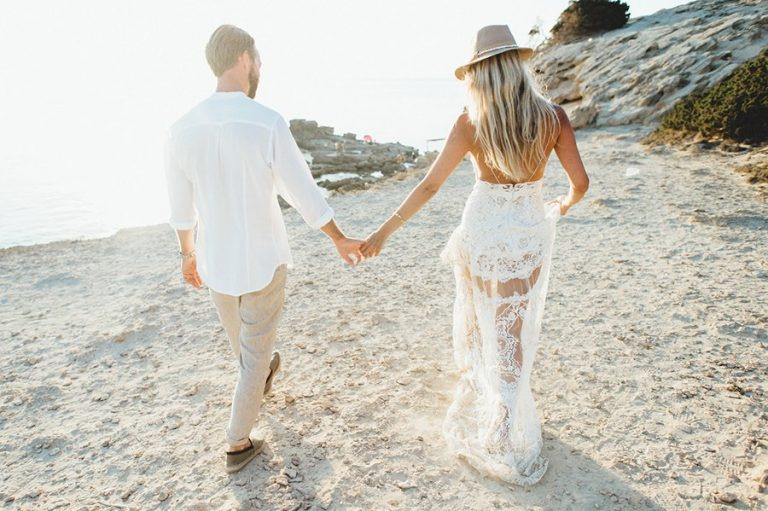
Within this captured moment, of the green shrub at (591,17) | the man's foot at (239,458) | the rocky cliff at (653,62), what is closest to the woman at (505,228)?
the man's foot at (239,458)

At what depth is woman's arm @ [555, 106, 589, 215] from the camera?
8.91 feet

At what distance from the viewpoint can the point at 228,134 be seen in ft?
8.04

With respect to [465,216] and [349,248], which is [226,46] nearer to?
[349,248]

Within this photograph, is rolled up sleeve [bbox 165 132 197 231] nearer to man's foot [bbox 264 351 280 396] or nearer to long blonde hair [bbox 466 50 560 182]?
man's foot [bbox 264 351 280 396]

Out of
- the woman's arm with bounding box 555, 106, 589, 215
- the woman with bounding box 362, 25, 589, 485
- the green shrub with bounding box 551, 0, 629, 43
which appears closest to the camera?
the woman with bounding box 362, 25, 589, 485

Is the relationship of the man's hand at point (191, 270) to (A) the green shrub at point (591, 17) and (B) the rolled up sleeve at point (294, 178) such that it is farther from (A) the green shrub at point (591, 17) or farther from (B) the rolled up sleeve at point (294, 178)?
(A) the green shrub at point (591, 17)

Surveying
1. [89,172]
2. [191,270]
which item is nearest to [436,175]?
[191,270]

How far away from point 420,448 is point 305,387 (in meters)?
1.17

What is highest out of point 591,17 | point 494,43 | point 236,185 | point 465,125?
point 591,17

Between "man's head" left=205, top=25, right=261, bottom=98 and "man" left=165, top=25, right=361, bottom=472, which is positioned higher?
"man's head" left=205, top=25, right=261, bottom=98

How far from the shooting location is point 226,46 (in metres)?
2.53

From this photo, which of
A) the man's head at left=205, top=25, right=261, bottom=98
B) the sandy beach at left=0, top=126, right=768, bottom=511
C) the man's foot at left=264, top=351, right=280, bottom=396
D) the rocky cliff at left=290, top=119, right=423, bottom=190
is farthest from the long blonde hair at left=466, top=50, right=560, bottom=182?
the rocky cliff at left=290, top=119, right=423, bottom=190

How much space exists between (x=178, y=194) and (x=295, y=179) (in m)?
0.70

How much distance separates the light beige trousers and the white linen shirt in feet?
0.32
